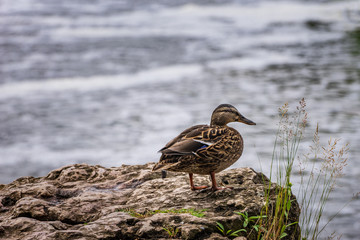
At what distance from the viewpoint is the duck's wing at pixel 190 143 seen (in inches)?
157

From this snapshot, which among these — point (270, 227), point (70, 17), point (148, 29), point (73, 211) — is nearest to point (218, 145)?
point (270, 227)

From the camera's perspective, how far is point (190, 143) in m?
4.05

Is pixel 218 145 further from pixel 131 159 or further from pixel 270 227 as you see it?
pixel 131 159

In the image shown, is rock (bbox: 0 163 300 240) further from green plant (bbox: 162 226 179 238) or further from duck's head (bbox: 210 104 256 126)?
duck's head (bbox: 210 104 256 126)

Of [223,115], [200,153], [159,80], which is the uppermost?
[223,115]

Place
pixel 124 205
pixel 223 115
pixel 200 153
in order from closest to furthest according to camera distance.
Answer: pixel 200 153, pixel 124 205, pixel 223 115

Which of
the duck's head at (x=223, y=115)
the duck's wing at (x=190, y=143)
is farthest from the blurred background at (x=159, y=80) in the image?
the duck's wing at (x=190, y=143)

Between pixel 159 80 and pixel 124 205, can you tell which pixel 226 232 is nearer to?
pixel 124 205

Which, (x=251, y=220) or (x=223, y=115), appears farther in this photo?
(x=223, y=115)

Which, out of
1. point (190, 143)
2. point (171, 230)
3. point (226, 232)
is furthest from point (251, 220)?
point (190, 143)

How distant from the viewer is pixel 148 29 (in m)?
21.4

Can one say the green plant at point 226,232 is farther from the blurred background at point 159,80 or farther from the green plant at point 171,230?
the blurred background at point 159,80

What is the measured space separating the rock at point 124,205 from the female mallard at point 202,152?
0.25 metres

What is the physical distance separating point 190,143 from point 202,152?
0.14 m
